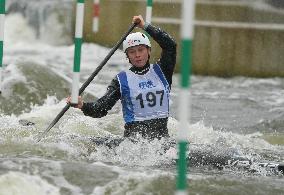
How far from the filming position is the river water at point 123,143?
20.3 ft

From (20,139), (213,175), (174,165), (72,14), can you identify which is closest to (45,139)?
(20,139)

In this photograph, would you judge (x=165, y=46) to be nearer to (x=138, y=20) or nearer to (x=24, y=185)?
(x=138, y=20)

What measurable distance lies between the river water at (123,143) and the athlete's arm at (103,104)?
351mm

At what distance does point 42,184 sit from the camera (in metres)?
5.94

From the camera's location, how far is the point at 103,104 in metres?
7.63

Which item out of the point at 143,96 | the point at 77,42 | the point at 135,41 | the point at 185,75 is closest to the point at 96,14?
the point at 143,96

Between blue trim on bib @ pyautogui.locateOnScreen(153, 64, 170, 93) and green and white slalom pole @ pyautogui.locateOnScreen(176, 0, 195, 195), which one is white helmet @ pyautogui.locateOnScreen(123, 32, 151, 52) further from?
green and white slalom pole @ pyautogui.locateOnScreen(176, 0, 195, 195)

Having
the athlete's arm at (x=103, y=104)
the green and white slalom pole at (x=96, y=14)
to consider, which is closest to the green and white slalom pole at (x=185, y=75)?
the athlete's arm at (x=103, y=104)

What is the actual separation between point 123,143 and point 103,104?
0.44m

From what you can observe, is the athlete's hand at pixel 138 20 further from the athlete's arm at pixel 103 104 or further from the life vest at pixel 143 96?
the athlete's arm at pixel 103 104

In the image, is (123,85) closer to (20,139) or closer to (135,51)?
(135,51)

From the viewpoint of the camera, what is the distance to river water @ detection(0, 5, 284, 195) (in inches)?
244

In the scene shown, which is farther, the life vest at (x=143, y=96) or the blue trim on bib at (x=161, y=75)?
the blue trim on bib at (x=161, y=75)

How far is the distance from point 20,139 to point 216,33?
10.0m
